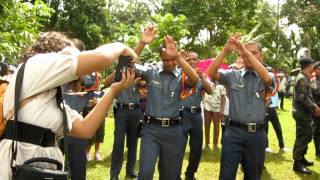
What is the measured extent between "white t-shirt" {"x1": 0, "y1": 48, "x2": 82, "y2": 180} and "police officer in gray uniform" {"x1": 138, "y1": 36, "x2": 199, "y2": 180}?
2.73m

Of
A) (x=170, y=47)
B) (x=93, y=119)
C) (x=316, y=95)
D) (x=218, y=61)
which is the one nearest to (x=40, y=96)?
(x=93, y=119)

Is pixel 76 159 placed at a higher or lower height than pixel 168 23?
lower

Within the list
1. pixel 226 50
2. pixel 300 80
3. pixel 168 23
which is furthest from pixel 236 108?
pixel 168 23

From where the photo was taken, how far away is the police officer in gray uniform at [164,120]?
5.18 meters

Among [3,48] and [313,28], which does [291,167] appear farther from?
[313,28]

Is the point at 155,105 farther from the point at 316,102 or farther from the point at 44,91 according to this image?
the point at 316,102

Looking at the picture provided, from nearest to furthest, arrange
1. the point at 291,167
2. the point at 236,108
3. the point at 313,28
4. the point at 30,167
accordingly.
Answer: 1. the point at 30,167
2. the point at 236,108
3. the point at 291,167
4. the point at 313,28

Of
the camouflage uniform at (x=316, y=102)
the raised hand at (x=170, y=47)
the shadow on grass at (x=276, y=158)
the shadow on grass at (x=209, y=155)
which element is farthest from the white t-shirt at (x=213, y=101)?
the raised hand at (x=170, y=47)

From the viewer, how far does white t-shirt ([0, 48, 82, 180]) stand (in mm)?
2379

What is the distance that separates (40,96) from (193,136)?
5054mm

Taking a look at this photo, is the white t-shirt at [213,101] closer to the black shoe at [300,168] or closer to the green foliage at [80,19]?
the black shoe at [300,168]

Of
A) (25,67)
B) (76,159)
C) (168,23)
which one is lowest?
(76,159)

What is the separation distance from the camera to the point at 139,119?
7457 mm

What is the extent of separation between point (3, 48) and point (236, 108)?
4.10 metres
